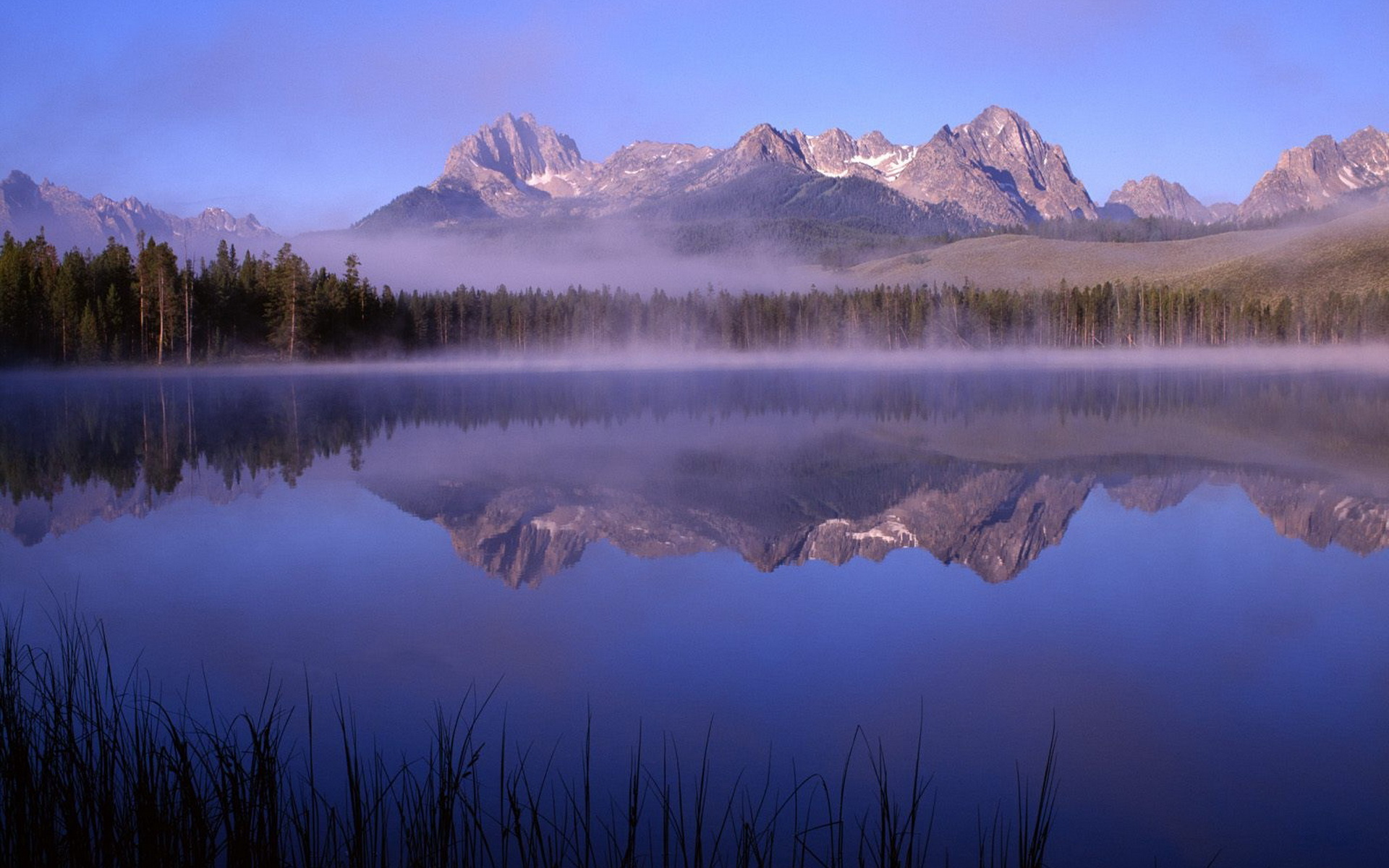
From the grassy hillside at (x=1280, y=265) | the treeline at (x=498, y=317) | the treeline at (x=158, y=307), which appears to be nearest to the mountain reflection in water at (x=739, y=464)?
the treeline at (x=158, y=307)

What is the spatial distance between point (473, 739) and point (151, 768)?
2.20 meters

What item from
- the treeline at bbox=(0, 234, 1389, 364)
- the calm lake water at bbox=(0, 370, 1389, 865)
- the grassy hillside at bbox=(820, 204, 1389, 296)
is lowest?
the calm lake water at bbox=(0, 370, 1389, 865)

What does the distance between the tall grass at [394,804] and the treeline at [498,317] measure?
7201 cm

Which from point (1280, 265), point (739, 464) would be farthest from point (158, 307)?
point (1280, 265)

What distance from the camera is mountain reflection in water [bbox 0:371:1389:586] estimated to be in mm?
13406

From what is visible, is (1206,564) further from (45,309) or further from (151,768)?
(45,309)

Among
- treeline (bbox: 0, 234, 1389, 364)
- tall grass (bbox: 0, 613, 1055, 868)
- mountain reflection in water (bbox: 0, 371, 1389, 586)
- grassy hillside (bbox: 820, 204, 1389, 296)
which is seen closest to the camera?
tall grass (bbox: 0, 613, 1055, 868)

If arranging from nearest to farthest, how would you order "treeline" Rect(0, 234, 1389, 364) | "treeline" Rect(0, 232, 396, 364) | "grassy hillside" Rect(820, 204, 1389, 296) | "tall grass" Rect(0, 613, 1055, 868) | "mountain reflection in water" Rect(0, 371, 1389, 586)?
"tall grass" Rect(0, 613, 1055, 868)
"mountain reflection in water" Rect(0, 371, 1389, 586)
"treeline" Rect(0, 232, 396, 364)
"treeline" Rect(0, 234, 1389, 364)
"grassy hillside" Rect(820, 204, 1389, 296)

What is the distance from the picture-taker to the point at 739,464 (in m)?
19.8

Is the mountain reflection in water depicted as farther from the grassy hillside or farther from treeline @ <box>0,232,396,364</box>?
the grassy hillside

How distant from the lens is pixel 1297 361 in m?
82.8

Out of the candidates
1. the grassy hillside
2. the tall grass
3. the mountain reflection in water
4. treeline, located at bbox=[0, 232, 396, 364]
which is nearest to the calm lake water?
the mountain reflection in water

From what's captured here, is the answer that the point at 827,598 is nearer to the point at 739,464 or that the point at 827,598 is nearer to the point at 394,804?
the point at 394,804

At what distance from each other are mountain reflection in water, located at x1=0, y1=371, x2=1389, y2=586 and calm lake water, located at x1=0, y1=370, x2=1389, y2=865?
5.3 inches
